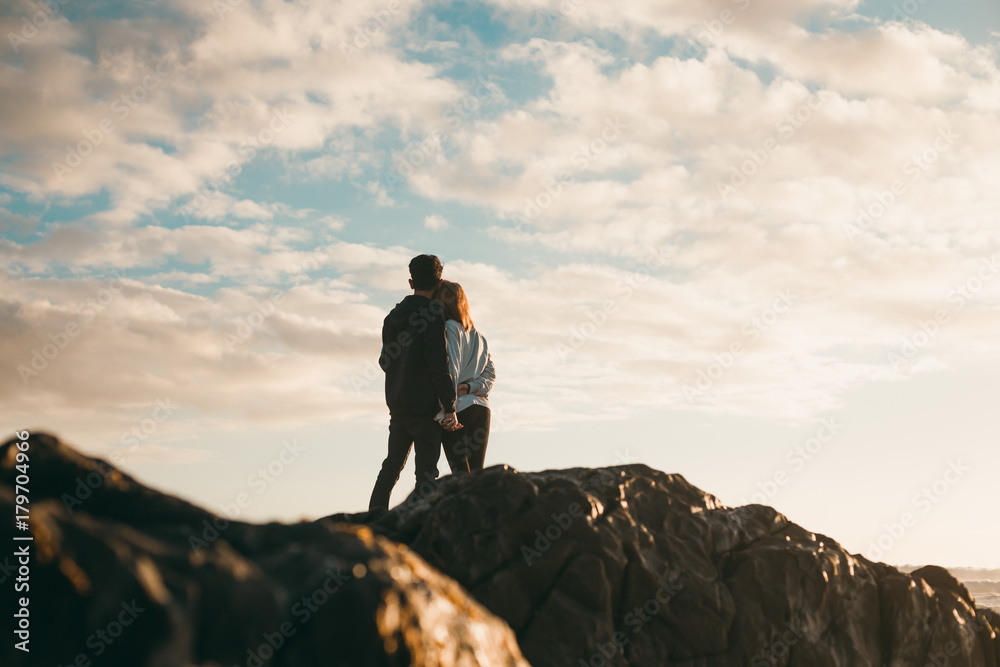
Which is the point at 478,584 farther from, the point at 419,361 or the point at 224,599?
the point at 419,361

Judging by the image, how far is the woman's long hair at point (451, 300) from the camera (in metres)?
7.39

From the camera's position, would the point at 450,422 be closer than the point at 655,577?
No

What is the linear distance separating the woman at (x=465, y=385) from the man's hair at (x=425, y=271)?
128mm

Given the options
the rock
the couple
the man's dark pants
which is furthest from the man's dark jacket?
the rock

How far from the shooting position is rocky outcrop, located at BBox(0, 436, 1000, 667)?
7.11 ft

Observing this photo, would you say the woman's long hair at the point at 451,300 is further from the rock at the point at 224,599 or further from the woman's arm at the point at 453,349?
the rock at the point at 224,599

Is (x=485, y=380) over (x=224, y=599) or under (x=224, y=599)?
over

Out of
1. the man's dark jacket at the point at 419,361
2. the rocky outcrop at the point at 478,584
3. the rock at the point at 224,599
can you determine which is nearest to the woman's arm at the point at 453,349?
the man's dark jacket at the point at 419,361

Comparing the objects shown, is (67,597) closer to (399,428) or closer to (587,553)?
(587,553)

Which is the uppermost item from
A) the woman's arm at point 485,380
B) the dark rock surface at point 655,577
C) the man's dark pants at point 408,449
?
the woman's arm at point 485,380

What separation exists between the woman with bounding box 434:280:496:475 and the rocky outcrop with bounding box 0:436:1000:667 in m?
2.13

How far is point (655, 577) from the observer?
14.7ft

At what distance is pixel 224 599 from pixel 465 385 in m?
5.24

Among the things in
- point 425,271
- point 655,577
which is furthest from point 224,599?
point 425,271
